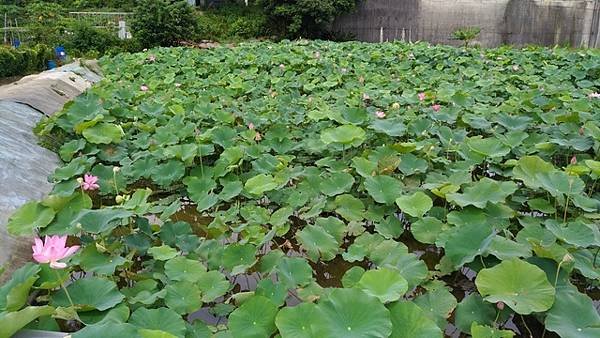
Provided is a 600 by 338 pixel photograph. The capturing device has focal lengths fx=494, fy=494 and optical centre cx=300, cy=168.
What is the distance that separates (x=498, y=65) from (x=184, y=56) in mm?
4287

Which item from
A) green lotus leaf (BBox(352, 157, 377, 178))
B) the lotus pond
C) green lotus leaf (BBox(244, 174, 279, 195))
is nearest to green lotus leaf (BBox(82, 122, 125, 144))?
the lotus pond

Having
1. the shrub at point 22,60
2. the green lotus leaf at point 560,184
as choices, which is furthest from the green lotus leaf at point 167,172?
the shrub at point 22,60

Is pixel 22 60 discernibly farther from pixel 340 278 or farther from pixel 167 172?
pixel 340 278

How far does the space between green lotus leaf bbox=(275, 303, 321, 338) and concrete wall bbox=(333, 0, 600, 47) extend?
1332 cm

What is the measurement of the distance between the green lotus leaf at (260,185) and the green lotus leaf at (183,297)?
83 cm

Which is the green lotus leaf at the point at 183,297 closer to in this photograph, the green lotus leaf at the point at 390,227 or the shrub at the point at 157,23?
the green lotus leaf at the point at 390,227

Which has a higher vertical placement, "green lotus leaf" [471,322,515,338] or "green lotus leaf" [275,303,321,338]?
"green lotus leaf" [275,303,321,338]

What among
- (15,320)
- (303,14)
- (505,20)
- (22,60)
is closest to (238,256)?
(15,320)

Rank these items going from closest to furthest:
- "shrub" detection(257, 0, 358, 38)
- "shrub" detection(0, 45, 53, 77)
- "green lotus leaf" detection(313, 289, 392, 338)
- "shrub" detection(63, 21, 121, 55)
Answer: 1. "green lotus leaf" detection(313, 289, 392, 338)
2. "shrub" detection(0, 45, 53, 77)
3. "shrub" detection(63, 21, 121, 55)
4. "shrub" detection(257, 0, 358, 38)

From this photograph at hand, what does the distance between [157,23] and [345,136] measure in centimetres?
945

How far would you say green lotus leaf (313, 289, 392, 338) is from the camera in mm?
1293

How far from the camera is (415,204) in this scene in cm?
218

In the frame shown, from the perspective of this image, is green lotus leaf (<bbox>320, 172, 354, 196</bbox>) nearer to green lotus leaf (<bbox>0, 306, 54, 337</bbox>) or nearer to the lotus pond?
the lotus pond

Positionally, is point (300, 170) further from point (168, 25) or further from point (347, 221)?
point (168, 25)
